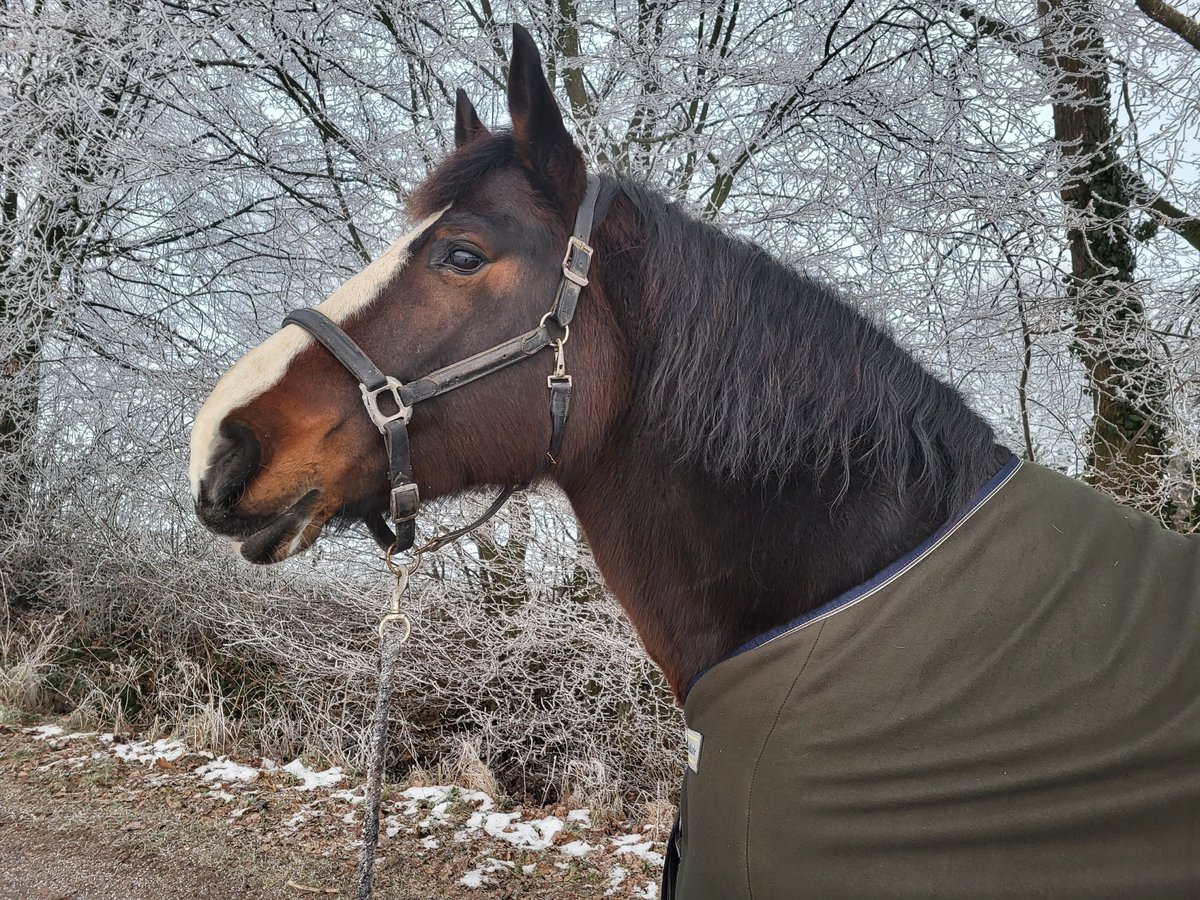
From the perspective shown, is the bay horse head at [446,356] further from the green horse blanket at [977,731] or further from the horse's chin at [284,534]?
the green horse blanket at [977,731]

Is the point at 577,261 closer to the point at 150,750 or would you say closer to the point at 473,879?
the point at 473,879

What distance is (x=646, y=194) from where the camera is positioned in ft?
5.67

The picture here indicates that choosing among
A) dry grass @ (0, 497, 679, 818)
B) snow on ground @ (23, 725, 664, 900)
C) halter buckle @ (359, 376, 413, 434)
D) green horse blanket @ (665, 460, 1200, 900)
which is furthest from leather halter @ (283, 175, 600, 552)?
dry grass @ (0, 497, 679, 818)

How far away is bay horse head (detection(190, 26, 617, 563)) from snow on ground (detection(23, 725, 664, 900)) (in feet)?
8.57

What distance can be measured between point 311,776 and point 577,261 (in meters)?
4.12

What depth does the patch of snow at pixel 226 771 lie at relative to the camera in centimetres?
434

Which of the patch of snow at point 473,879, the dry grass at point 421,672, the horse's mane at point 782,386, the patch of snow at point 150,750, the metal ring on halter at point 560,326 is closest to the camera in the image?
the horse's mane at point 782,386

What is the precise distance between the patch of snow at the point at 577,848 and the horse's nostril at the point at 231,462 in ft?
9.78

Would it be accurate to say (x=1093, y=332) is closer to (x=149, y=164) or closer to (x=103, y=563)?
(x=149, y=164)

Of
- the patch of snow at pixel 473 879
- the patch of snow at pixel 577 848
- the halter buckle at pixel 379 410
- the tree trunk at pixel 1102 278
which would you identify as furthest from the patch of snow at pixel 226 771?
the tree trunk at pixel 1102 278

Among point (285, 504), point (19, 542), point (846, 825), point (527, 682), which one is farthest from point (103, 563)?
point (846, 825)

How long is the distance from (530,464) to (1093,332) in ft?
12.6

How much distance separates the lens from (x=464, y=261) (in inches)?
65.7

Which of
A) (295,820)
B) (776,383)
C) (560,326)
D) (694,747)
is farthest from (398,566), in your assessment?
(295,820)
